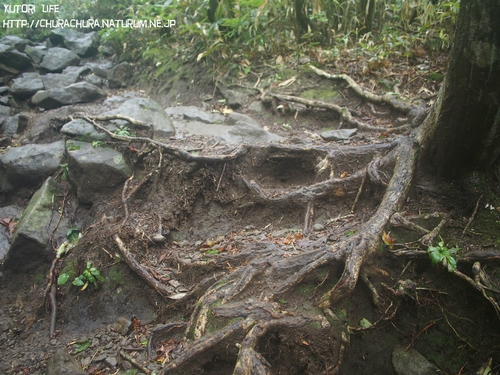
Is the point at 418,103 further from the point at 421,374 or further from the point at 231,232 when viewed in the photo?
the point at 421,374

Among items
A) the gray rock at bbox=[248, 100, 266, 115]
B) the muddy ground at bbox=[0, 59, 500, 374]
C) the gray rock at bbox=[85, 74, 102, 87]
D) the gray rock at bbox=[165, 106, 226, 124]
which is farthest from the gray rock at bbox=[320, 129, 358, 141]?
the gray rock at bbox=[85, 74, 102, 87]

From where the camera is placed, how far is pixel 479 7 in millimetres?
2855

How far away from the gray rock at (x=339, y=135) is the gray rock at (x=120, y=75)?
7.59m

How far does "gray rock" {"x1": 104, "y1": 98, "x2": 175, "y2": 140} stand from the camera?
664 centimetres

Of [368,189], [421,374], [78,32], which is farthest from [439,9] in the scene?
Answer: [78,32]

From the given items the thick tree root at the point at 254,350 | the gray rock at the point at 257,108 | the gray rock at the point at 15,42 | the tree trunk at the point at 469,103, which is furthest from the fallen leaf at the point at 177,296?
the gray rock at the point at 15,42

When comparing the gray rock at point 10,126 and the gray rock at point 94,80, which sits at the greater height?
the gray rock at point 94,80

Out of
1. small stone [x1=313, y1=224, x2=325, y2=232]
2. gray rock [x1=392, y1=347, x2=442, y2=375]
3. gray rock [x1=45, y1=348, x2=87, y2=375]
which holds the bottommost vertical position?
gray rock [x1=45, y1=348, x2=87, y2=375]

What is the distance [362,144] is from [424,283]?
249cm

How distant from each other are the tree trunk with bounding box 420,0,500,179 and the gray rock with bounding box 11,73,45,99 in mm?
9612

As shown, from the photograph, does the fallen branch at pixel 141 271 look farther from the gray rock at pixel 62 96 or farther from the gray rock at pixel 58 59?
the gray rock at pixel 58 59

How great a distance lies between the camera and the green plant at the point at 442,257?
3057mm

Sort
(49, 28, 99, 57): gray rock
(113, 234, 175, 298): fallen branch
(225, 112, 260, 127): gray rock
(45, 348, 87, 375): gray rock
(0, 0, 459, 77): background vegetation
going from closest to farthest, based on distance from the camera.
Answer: (45, 348, 87, 375): gray rock → (113, 234, 175, 298): fallen branch → (225, 112, 260, 127): gray rock → (0, 0, 459, 77): background vegetation → (49, 28, 99, 57): gray rock

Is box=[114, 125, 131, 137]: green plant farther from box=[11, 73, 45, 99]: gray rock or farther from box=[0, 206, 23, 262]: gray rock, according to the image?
box=[11, 73, 45, 99]: gray rock
